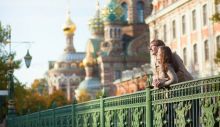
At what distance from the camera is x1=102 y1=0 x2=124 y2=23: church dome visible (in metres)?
110

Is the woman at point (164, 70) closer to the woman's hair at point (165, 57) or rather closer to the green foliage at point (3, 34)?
the woman's hair at point (165, 57)

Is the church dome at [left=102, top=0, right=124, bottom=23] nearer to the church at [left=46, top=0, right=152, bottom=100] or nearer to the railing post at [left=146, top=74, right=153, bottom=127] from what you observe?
the church at [left=46, top=0, right=152, bottom=100]

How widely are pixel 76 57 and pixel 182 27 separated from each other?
305 feet

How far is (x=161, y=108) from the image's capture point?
1120 cm

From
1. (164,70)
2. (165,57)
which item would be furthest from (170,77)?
(165,57)

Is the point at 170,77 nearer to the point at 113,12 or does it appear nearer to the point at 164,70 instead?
the point at 164,70

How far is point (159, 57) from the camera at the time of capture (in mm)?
10984

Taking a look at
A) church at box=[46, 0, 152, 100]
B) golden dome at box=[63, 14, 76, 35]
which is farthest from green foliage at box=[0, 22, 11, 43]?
golden dome at box=[63, 14, 76, 35]

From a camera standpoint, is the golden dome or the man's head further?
the golden dome

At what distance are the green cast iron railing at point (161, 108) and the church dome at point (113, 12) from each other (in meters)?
93.9

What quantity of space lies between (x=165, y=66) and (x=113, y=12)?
327 feet

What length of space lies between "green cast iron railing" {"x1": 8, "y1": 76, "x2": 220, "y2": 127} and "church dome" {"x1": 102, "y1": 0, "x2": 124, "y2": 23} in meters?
93.9

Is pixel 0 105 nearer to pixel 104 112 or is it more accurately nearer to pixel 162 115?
pixel 104 112

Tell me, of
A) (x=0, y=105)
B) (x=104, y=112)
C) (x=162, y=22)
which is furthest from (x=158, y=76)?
(x=162, y=22)
